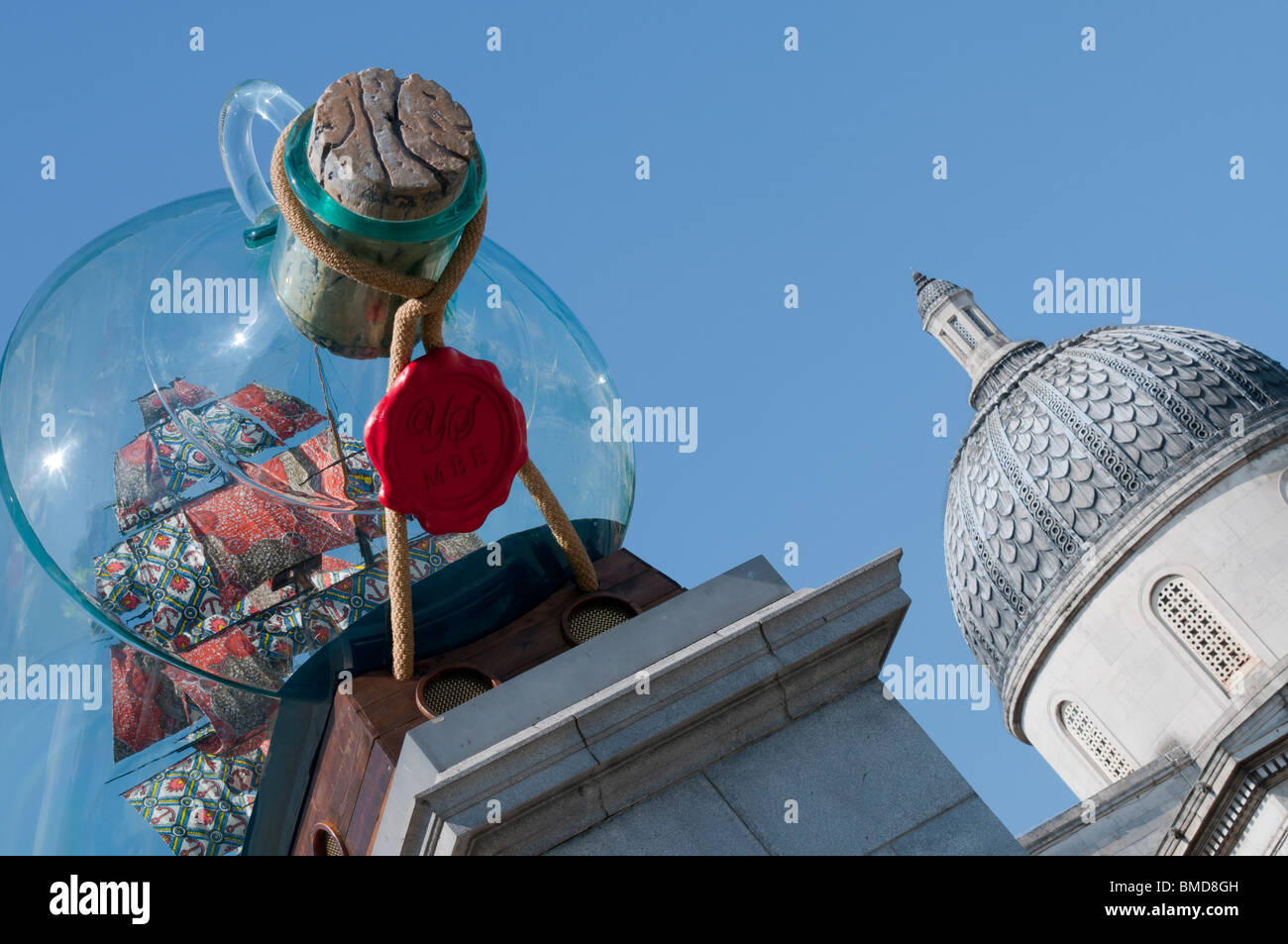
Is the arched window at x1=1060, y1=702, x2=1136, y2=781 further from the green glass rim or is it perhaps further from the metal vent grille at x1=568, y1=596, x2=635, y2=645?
the green glass rim

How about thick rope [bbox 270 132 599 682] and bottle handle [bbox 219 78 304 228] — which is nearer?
thick rope [bbox 270 132 599 682]

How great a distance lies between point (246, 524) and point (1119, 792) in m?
24.3

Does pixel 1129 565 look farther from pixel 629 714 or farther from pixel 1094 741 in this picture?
pixel 629 714

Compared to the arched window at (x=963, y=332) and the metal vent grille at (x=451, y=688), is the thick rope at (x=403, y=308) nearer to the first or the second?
the metal vent grille at (x=451, y=688)

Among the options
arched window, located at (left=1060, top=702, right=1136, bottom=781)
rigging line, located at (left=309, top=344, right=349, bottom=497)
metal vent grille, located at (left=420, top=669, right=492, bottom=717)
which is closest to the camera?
rigging line, located at (left=309, top=344, right=349, bottom=497)

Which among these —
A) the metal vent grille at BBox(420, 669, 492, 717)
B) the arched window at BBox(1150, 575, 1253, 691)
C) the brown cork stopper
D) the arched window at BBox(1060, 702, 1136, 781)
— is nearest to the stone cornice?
the metal vent grille at BBox(420, 669, 492, 717)

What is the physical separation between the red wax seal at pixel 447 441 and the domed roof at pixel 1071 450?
27.1m

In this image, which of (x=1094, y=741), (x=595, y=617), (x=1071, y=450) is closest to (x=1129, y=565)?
(x=1071, y=450)

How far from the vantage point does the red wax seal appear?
4.21 metres

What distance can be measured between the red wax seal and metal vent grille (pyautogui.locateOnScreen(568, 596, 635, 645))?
57 cm

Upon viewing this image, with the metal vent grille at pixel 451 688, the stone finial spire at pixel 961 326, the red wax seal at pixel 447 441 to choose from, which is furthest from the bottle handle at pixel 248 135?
the stone finial spire at pixel 961 326

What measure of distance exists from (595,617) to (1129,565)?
1040 inches

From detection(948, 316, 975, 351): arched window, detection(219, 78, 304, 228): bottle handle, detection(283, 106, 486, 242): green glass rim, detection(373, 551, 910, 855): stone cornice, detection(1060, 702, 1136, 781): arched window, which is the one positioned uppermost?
detection(948, 316, 975, 351): arched window

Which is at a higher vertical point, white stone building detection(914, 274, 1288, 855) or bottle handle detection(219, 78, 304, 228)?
white stone building detection(914, 274, 1288, 855)
